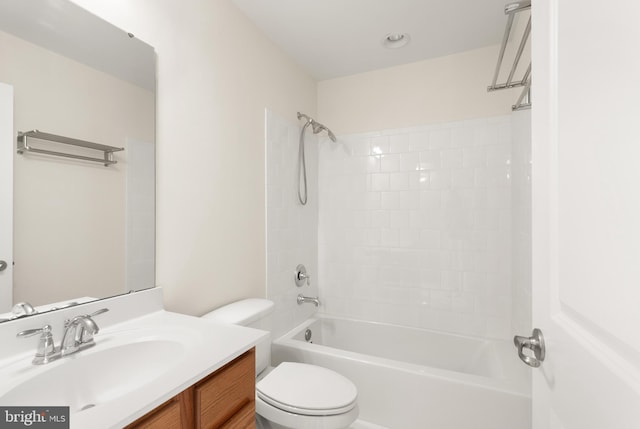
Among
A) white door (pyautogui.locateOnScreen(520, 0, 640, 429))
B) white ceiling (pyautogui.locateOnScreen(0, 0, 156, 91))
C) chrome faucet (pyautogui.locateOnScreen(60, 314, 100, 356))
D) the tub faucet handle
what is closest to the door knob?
white door (pyautogui.locateOnScreen(520, 0, 640, 429))

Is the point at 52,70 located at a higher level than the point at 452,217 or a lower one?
higher

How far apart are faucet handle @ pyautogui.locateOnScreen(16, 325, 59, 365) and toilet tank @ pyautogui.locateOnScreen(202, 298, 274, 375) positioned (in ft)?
2.06

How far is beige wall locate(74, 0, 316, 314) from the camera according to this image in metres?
1.37

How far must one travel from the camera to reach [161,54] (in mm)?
1354

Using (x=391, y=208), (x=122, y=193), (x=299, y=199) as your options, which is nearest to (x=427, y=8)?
(x=391, y=208)

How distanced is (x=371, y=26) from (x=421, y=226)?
4.68 ft

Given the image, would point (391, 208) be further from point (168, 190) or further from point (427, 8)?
point (168, 190)

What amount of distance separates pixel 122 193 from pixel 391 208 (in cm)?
184

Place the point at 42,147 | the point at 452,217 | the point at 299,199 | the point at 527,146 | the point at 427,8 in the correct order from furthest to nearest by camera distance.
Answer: the point at 299,199 → the point at 452,217 → the point at 427,8 → the point at 527,146 → the point at 42,147

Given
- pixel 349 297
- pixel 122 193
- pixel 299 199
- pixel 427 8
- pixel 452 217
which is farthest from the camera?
pixel 349 297

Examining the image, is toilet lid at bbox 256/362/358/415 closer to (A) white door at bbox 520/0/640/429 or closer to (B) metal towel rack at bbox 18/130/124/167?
(A) white door at bbox 520/0/640/429

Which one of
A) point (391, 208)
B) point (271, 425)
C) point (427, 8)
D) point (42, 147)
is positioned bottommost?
point (271, 425)

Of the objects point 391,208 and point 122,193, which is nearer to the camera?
point 122,193

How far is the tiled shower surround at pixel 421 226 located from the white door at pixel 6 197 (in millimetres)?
2027
